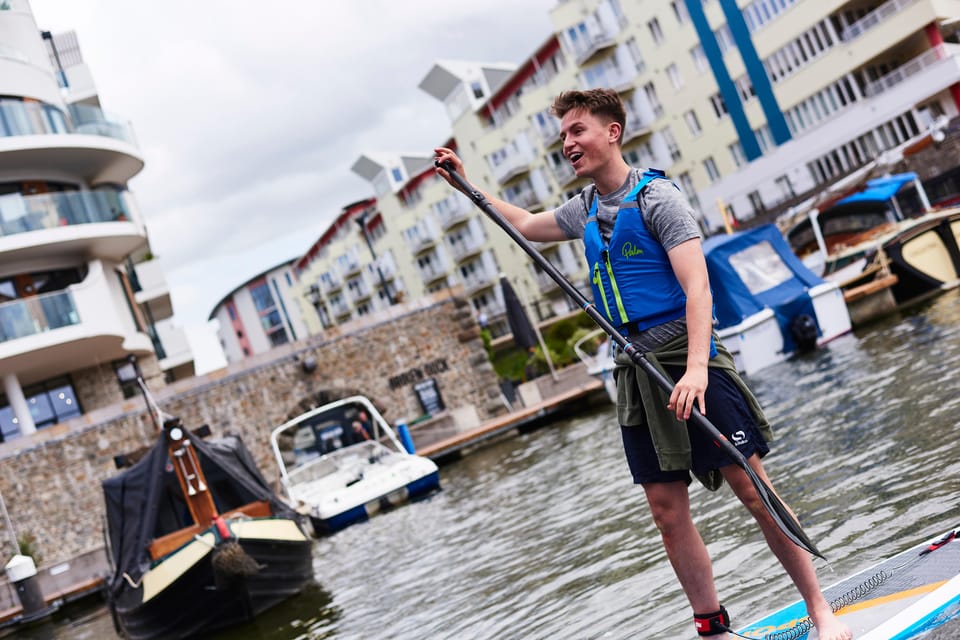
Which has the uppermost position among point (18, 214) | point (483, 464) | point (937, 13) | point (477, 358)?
point (18, 214)

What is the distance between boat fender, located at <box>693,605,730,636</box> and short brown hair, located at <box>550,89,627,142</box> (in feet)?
6.59

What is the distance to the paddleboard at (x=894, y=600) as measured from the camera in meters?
3.60

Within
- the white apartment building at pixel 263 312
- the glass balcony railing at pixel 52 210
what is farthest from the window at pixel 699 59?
the white apartment building at pixel 263 312

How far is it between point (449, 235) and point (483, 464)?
48.9m

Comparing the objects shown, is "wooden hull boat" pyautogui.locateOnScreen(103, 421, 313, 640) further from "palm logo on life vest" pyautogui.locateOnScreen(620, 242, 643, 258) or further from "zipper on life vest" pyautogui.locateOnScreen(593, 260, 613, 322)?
"palm logo on life vest" pyautogui.locateOnScreen(620, 242, 643, 258)

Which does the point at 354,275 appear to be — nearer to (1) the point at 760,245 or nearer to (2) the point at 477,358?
(2) the point at 477,358

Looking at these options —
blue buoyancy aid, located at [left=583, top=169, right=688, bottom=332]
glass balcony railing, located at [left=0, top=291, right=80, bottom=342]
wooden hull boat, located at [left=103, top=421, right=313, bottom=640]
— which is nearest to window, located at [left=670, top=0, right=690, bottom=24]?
glass balcony railing, located at [left=0, top=291, right=80, bottom=342]

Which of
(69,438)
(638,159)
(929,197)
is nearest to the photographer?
(69,438)

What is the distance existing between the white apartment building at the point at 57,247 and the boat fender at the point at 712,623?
24.3 m

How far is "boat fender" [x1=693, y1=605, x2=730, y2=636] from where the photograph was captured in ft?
13.0

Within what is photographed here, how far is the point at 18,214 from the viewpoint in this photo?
84.5 ft

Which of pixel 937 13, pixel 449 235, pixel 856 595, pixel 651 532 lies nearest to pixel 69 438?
pixel 651 532

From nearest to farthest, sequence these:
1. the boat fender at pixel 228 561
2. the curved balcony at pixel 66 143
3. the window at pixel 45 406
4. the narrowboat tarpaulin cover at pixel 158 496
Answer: the boat fender at pixel 228 561, the narrowboat tarpaulin cover at pixel 158 496, the curved balcony at pixel 66 143, the window at pixel 45 406

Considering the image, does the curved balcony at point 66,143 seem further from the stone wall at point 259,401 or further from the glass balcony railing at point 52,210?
the stone wall at point 259,401
